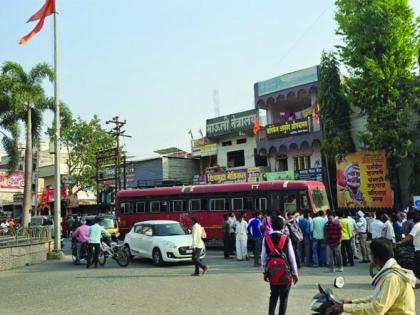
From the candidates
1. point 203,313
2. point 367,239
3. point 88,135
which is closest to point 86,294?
point 203,313

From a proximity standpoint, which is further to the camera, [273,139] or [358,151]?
[273,139]

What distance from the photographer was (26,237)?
19.0 metres

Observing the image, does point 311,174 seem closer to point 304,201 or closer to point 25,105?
point 304,201

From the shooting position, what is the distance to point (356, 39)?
1000 inches

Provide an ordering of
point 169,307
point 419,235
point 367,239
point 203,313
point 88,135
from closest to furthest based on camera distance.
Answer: point 203,313
point 169,307
point 419,235
point 367,239
point 88,135

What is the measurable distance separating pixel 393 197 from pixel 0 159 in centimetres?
6097

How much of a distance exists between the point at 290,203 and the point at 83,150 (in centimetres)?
2872

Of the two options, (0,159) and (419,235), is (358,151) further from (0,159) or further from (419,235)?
(0,159)

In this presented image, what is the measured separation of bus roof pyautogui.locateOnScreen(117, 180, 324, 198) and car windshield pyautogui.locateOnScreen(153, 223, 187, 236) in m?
6.05

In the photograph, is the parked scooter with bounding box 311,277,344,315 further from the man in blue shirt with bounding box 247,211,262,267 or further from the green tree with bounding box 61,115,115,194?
the green tree with bounding box 61,115,115,194

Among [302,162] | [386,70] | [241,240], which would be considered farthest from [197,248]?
[302,162]

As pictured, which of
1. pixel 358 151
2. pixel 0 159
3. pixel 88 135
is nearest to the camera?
pixel 358 151

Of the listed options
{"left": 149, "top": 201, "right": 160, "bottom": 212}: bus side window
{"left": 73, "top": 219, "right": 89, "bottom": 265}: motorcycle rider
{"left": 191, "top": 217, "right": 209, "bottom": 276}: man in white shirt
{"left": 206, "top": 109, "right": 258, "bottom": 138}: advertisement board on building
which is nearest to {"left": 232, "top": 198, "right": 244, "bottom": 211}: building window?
{"left": 149, "top": 201, "right": 160, "bottom": 212}: bus side window

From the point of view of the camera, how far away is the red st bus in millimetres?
21531
